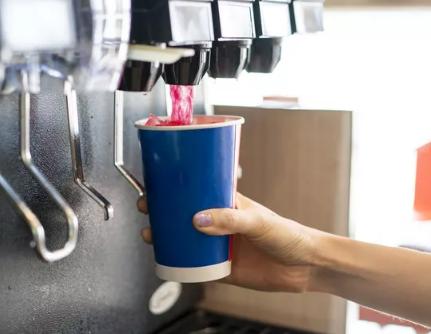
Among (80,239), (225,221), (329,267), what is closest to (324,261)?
(329,267)

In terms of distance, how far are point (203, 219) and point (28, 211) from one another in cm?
21

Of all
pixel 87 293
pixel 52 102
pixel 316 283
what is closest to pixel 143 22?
pixel 52 102

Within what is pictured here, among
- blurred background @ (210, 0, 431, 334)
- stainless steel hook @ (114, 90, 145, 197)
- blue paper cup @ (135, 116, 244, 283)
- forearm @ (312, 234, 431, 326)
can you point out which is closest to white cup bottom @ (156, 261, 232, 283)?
blue paper cup @ (135, 116, 244, 283)

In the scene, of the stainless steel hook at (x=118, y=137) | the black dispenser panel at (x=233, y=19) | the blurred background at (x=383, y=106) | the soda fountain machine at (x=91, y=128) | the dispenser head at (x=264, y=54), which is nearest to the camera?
the soda fountain machine at (x=91, y=128)

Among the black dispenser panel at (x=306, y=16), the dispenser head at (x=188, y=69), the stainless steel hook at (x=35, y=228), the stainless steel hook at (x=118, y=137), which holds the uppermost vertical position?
the black dispenser panel at (x=306, y=16)

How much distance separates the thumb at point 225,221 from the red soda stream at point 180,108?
12cm

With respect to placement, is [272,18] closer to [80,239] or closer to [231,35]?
[231,35]

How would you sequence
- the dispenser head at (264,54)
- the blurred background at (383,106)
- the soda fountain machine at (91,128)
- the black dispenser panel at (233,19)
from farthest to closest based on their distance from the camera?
1. the blurred background at (383,106)
2. the dispenser head at (264,54)
3. the black dispenser panel at (233,19)
4. the soda fountain machine at (91,128)

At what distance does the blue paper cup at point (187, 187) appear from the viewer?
68 cm

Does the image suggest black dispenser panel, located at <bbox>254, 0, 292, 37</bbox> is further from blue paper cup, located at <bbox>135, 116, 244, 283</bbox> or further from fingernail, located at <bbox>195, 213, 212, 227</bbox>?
fingernail, located at <bbox>195, 213, 212, 227</bbox>

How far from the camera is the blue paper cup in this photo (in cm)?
68

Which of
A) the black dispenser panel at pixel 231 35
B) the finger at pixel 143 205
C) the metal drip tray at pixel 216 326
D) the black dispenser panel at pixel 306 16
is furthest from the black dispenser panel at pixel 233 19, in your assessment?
A: the metal drip tray at pixel 216 326

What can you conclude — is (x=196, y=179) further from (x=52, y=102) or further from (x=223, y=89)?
(x=223, y=89)

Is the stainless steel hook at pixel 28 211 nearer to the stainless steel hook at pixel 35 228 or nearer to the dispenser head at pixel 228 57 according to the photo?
the stainless steel hook at pixel 35 228
